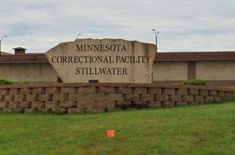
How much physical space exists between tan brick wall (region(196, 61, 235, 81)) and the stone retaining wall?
22920mm

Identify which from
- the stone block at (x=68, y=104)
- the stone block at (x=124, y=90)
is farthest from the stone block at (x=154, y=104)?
the stone block at (x=68, y=104)

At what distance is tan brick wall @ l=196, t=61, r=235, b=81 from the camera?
3728 cm

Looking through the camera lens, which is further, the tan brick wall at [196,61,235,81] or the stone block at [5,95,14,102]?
the tan brick wall at [196,61,235,81]

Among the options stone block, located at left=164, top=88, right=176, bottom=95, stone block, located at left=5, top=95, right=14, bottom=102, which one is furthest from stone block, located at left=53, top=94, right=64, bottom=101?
stone block, located at left=164, top=88, right=176, bottom=95

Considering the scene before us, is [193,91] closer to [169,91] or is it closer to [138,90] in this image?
[169,91]

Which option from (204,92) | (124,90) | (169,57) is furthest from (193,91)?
(169,57)

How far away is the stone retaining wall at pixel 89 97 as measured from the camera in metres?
13.9

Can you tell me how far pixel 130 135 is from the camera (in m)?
8.88

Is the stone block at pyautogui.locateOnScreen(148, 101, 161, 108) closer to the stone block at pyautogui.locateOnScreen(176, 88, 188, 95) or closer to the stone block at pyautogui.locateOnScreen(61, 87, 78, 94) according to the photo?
the stone block at pyautogui.locateOnScreen(176, 88, 188, 95)

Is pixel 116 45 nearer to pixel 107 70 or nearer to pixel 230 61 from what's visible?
pixel 107 70

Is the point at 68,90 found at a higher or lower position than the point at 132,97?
higher

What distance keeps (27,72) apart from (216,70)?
14.8 metres

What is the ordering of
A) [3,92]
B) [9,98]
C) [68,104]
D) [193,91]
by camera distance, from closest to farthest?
[68,104] → [9,98] → [3,92] → [193,91]

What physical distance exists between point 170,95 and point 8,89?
4.95m
